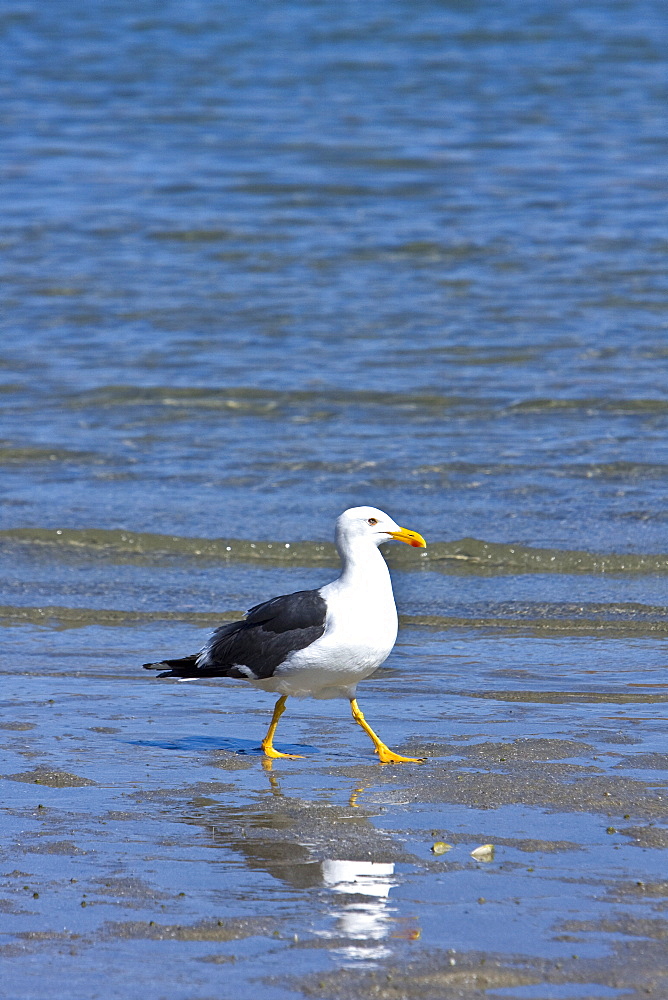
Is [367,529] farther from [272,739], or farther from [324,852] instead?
[324,852]

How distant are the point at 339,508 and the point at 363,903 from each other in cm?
575

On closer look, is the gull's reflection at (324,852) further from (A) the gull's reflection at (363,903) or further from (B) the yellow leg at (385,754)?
(B) the yellow leg at (385,754)

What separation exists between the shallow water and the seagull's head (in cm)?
83

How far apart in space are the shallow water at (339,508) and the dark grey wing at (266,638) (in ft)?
1.12

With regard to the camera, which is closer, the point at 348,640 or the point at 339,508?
the point at 348,640

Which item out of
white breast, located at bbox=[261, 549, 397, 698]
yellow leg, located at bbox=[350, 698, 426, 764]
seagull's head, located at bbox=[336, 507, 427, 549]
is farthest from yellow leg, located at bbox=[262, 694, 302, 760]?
seagull's head, located at bbox=[336, 507, 427, 549]

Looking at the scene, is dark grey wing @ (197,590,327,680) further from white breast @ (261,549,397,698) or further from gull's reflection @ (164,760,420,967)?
gull's reflection @ (164,760,420,967)

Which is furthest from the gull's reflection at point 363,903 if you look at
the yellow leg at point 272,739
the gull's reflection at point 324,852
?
the yellow leg at point 272,739

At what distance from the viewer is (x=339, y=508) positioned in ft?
32.3

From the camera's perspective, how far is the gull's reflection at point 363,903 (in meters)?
3.92

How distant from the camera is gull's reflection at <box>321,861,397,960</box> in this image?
3924mm

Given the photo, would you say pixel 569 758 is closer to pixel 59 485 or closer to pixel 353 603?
pixel 353 603

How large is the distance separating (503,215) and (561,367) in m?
5.48

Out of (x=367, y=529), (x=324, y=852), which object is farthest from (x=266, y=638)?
(x=324, y=852)
